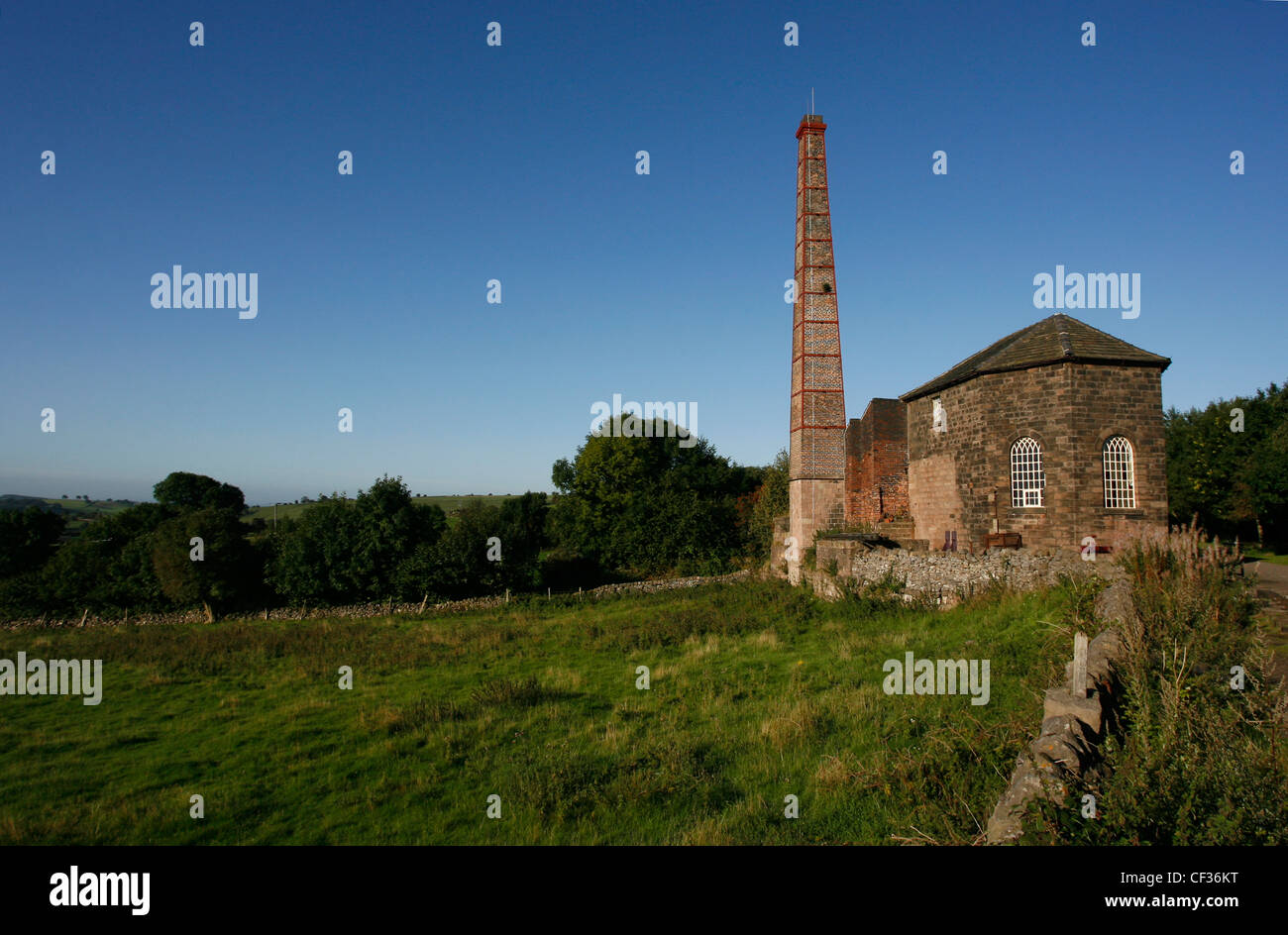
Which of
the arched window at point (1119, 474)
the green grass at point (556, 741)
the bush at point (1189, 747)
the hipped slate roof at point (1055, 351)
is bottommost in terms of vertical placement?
the green grass at point (556, 741)

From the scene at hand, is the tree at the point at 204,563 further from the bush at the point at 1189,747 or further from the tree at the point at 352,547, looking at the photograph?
the bush at the point at 1189,747

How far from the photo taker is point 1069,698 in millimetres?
6090

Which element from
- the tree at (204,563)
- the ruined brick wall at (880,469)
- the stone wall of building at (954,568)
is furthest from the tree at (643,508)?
the tree at (204,563)

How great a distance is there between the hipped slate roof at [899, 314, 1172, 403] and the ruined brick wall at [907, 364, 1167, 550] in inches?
10.9

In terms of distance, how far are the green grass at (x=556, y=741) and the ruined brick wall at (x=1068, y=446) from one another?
5.30 meters

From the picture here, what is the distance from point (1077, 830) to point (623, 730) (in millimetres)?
6595

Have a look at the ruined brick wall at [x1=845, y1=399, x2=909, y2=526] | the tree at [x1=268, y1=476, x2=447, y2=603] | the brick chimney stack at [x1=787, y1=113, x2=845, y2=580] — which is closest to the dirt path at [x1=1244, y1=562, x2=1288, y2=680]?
the ruined brick wall at [x1=845, y1=399, x2=909, y2=526]

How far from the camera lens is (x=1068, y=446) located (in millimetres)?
18359

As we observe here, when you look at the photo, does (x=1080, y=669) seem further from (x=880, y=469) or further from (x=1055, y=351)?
(x=880, y=469)

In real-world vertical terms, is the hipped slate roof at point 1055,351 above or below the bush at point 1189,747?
above

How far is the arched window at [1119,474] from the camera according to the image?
18484 mm

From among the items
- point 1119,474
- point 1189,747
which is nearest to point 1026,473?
point 1119,474
